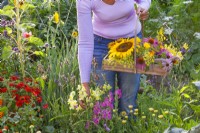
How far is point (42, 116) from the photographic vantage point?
154 inches

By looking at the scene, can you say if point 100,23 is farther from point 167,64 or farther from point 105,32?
point 167,64

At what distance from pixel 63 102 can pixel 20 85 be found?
16.2 inches

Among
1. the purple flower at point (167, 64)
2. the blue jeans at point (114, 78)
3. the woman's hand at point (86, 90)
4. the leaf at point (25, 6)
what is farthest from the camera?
the leaf at point (25, 6)

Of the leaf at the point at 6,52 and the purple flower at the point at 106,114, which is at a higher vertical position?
the leaf at the point at 6,52

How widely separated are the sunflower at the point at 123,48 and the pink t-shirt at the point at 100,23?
0.10 metres

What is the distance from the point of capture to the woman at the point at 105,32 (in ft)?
11.3

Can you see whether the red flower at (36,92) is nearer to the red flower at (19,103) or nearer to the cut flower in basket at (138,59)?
the red flower at (19,103)

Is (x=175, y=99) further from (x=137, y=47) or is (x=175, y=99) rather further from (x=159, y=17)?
(x=159, y=17)

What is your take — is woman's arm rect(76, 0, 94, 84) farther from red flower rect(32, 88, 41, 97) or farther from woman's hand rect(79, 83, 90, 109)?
red flower rect(32, 88, 41, 97)

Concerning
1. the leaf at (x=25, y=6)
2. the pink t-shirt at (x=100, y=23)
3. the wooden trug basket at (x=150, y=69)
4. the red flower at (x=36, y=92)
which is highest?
the leaf at (x=25, y=6)

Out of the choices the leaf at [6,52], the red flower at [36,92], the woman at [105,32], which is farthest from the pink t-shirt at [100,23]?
the leaf at [6,52]

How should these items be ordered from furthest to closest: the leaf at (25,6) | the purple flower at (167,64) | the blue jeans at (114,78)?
the leaf at (25,6), the blue jeans at (114,78), the purple flower at (167,64)

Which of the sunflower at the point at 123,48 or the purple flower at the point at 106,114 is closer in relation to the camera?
the sunflower at the point at 123,48

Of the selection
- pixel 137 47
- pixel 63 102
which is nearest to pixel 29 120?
pixel 63 102
